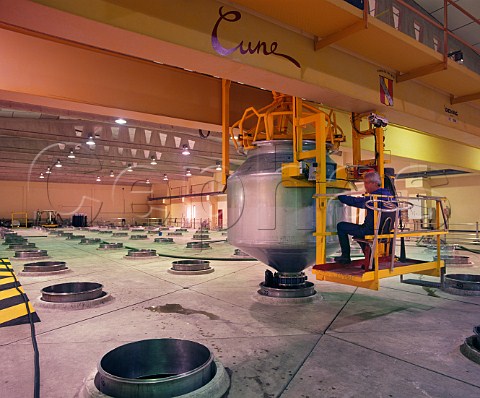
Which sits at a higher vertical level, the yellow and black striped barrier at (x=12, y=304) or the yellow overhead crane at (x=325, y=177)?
the yellow overhead crane at (x=325, y=177)

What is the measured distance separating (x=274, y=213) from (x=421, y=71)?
3.74 metres

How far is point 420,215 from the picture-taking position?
19922 mm

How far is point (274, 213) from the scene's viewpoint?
229 inches

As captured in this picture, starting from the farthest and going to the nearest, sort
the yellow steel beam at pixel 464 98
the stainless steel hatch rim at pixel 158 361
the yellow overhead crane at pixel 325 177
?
the yellow steel beam at pixel 464 98, the yellow overhead crane at pixel 325 177, the stainless steel hatch rim at pixel 158 361

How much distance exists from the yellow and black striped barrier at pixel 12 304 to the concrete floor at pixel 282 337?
19 cm

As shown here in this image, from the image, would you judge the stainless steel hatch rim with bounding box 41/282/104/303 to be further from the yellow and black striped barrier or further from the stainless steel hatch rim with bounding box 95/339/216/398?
the stainless steel hatch rim with bounding box 95/339/216/398

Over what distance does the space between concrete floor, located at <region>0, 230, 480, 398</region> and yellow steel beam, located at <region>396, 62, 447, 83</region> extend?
13.0 ft

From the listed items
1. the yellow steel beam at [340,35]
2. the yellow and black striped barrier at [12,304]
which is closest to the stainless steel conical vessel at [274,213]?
the yellow steel beam at [340,35]

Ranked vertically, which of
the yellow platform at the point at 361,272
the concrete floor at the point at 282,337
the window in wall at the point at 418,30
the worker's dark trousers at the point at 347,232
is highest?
the window in wall at the point at 418,30

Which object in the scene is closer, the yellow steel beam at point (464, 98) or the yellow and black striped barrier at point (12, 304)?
the yellow and black striped barrier at point (12, 304)

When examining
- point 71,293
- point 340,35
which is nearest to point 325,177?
point 340,35

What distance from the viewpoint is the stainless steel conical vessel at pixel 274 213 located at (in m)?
5.78

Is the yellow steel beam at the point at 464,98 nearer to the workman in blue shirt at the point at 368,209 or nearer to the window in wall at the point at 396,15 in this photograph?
the window in wall at the point at 396,15

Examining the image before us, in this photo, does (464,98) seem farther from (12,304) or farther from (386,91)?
(12,304)
